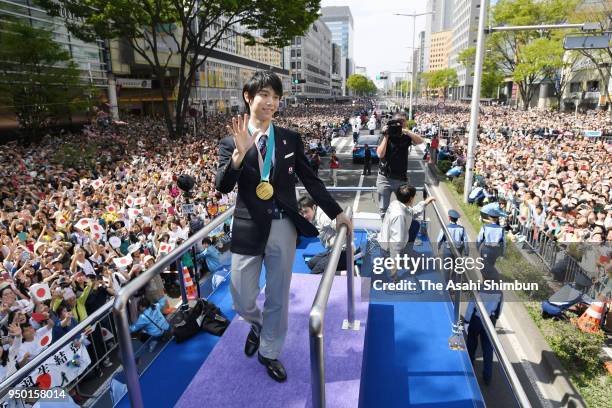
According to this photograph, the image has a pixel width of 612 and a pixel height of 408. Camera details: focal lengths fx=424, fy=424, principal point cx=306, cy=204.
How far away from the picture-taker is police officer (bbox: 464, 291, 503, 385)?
435 cm

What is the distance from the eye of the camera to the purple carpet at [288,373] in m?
2.78

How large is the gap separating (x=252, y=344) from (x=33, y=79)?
2406 centimetres

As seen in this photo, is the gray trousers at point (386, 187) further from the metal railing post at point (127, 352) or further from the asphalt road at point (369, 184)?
the metal railing post at point (127, 352)

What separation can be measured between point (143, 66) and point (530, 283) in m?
40.0

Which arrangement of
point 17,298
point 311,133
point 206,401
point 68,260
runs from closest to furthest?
1. point 206,401
2. point 17,298
3. point 68,260
4. point 311,133

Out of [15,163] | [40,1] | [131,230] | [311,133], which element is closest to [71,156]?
[15,163]

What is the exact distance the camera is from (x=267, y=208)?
2.82 m

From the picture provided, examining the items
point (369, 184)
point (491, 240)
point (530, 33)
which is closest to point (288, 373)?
point (491, 240)

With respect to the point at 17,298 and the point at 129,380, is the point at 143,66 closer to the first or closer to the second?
the point at 17,298

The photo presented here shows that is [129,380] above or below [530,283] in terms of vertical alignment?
above

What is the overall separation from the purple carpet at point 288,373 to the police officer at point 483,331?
1.31m

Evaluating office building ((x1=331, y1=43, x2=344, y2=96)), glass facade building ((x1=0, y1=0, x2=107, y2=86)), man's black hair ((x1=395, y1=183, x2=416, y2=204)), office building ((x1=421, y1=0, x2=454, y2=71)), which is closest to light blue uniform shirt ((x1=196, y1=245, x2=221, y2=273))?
man's black hair ((x1=395, y1=183, x2=416, y2=204))

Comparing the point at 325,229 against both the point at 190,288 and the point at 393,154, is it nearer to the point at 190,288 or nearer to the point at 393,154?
the point at 393,154

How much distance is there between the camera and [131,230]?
8.90 m
